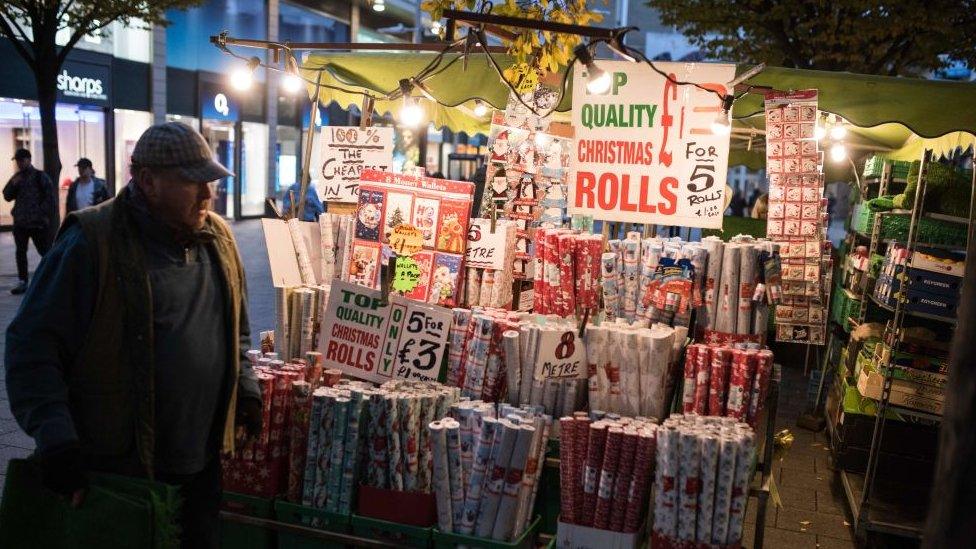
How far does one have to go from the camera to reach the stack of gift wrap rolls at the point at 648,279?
4.45 metres

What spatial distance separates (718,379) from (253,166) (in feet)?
81.5

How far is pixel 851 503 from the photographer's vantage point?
5938 mm

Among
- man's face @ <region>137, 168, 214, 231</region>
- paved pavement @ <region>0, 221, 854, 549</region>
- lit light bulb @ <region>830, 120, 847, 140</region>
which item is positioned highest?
lit light bulb @ <region>830, 120, 847, 140</region>

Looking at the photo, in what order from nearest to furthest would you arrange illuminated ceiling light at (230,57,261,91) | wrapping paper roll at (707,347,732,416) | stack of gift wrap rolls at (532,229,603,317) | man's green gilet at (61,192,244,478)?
man's green gilet at (61,192,244,478) → wrapping paper roll at (707,347,732,416) → stack of gift wrap rolls at (532,229,603,317) → illuminated ceiling light at (230,57,261,91)

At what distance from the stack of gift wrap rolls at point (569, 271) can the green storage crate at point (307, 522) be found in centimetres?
185

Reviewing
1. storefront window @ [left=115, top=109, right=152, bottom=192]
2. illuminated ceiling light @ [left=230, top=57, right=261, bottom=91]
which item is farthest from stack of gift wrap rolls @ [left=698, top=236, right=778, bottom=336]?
storefront window @ [left=115, top=109, right=152, bottom=192]

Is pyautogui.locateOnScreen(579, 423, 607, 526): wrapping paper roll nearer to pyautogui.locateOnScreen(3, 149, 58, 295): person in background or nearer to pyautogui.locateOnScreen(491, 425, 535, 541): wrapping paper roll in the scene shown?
pyautogui.locateOnScreen(491, 425, 535, 541): wrapping paper roll

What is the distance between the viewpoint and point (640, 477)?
12.1 ft

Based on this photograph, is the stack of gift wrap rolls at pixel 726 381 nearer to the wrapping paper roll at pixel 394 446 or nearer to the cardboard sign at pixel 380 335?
the cardboard sign at pixel 380 335

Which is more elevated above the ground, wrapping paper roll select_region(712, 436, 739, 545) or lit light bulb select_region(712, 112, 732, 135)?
lit light bulb select_region(712, 112, 732, 135)

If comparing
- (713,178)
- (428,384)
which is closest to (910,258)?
(713,178)

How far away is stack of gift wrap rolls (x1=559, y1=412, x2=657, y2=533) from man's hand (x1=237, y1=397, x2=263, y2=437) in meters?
1.38

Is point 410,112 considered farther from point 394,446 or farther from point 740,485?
point 740,485

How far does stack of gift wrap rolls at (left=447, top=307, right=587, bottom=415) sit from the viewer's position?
13.9ft
